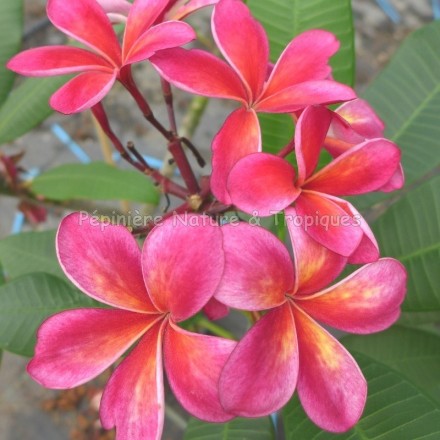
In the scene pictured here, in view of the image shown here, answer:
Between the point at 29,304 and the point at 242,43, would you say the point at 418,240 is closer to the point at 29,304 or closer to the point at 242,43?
the point at 242,43

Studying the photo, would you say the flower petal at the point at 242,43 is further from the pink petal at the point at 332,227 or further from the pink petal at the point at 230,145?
the pink petal at the point at 332,227

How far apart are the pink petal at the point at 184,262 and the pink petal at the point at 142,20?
238 mm

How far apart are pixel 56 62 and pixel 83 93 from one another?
2.3 inches

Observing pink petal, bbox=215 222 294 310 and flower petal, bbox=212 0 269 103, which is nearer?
→ pink petal, bbox=215 222 294 310

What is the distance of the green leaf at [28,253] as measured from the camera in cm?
107

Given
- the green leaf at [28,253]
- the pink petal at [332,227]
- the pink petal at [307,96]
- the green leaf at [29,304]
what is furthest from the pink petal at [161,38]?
the green leaf at [28,253]

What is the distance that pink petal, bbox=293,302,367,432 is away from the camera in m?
0.53

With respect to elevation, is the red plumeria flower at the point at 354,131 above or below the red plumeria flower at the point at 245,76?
below

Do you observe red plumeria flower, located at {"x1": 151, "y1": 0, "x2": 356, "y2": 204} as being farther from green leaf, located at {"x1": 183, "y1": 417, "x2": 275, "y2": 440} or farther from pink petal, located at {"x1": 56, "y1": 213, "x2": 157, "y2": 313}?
green leaf, located at {"x1": 183, "y1": 417, "x2": 275, "y2": 440}

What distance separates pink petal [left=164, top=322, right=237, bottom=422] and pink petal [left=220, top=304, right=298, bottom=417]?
0.6 inches

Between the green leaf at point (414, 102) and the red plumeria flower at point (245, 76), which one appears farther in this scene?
the green leaf at point (414, 102)

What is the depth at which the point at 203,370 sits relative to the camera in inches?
19.8

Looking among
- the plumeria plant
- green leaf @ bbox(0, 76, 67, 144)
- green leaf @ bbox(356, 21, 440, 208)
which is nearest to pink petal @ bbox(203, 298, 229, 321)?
the plumeria plant

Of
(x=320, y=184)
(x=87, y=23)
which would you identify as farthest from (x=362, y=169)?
(x=87, y=23)
